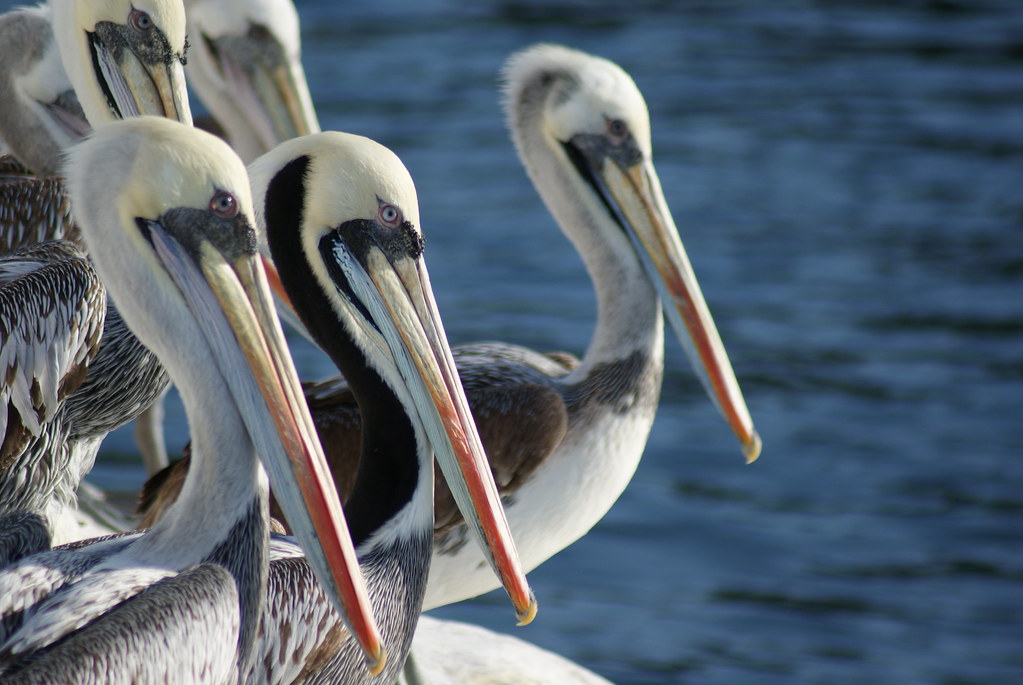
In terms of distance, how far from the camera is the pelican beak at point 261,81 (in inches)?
207

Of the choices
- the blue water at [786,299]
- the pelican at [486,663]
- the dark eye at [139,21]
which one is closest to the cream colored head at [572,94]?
the dark eye at [139,21]

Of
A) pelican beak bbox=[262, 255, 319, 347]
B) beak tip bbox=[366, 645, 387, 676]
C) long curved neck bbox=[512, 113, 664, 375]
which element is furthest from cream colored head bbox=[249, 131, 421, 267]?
long curved neck bbox=[512, 113, 664, 375]

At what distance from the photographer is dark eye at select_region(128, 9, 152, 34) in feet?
11.8

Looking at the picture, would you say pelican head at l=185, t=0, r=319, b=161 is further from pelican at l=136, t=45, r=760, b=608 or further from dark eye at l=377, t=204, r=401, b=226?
dark eye at l=377, t=204, r=401, b=226

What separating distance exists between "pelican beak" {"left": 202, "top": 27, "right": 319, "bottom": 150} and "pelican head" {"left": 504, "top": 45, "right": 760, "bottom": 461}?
0.91 meters

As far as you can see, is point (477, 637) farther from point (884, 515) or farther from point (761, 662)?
point (884, 515)

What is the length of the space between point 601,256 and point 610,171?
0.82 ft

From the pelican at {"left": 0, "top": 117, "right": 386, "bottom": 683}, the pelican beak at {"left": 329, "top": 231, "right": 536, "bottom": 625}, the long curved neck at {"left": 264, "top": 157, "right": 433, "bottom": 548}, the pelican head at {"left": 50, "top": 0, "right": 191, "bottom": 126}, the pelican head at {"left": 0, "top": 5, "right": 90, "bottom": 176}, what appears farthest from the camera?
the pelican head at {"left": 0, "top": 5, "right": 90, "bottom": 176}

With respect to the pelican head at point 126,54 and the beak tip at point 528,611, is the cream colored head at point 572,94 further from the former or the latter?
the beak tip at point 528,611

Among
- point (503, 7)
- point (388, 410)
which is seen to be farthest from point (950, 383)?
point (503, 7)

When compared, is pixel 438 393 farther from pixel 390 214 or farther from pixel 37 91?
pixel 37 91

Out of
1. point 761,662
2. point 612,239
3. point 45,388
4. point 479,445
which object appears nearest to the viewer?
point 479,445

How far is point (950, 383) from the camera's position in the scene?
895cm

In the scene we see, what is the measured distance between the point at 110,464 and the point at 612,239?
4.47m
